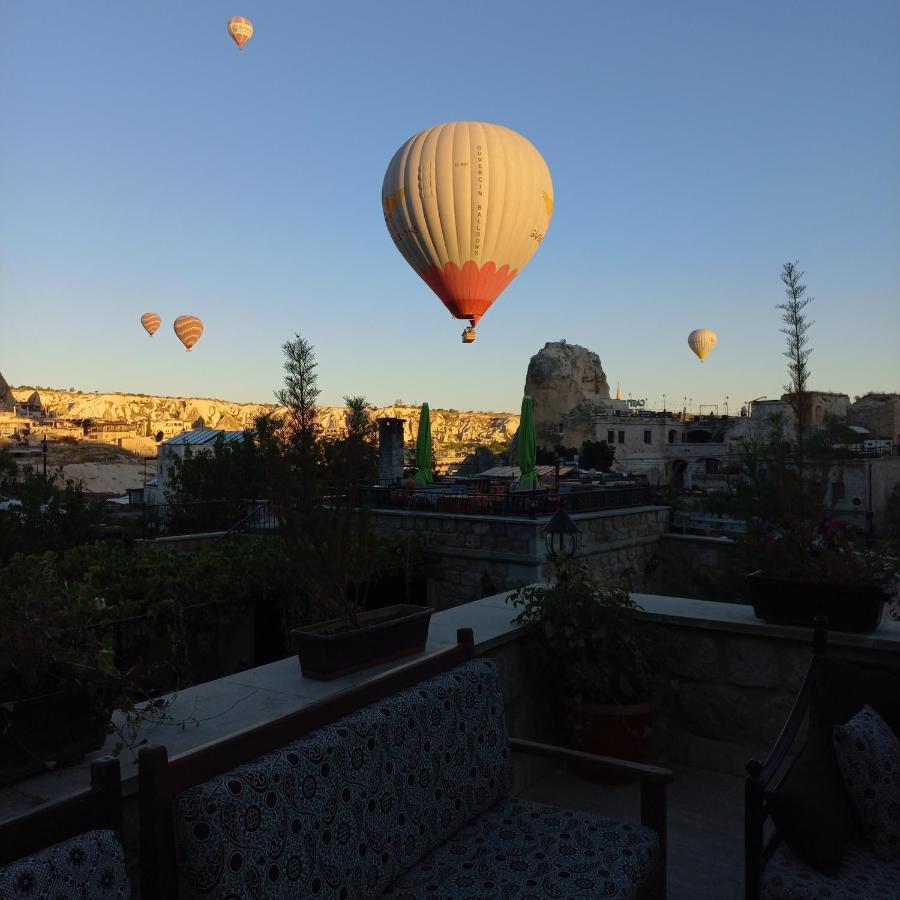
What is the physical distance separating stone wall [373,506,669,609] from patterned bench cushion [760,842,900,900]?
25.7 feet

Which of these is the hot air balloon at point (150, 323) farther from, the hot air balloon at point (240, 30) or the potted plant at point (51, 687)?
the potted plant at point (51, 687)

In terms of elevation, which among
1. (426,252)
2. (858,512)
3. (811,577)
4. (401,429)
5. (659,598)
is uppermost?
(426,252)

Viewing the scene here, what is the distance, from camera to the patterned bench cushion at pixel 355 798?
1.69 metres

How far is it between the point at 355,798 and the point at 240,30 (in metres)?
35.7

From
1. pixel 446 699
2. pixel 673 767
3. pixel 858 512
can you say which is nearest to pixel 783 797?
pixel 446 699

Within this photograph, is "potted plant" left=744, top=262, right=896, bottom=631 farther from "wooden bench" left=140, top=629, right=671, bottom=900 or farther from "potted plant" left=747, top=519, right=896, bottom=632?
"wooden bench" left=140, top=629, right=671, bottom=900


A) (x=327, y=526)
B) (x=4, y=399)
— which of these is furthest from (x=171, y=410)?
(x=327, y=526)

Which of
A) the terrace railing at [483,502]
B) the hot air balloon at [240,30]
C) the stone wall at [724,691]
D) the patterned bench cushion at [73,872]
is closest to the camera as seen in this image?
the patterned bench cushion at [73,872]

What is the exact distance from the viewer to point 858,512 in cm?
3034

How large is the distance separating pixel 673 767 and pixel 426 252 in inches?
594

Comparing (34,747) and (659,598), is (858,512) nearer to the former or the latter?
(659,598)

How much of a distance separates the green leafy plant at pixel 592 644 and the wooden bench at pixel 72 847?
8.60 feet

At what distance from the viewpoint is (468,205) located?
16.5 metres

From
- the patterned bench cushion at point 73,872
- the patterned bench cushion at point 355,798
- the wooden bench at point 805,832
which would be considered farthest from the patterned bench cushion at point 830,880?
the patterned bench cushion at point 73,872
